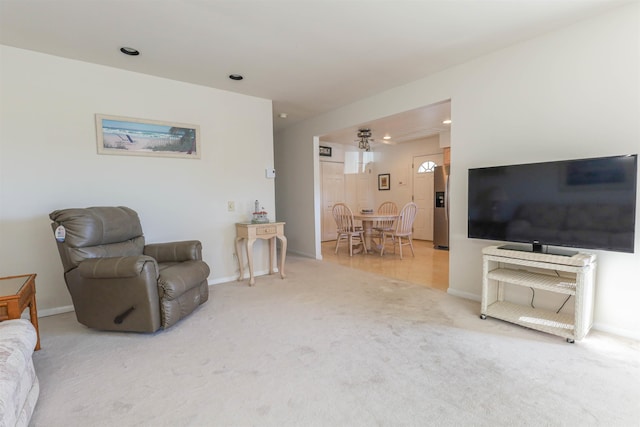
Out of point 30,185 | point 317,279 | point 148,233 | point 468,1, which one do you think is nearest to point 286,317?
point 317,279

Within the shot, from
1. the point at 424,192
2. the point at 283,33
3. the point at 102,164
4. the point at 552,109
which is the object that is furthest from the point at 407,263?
the point at 102,164

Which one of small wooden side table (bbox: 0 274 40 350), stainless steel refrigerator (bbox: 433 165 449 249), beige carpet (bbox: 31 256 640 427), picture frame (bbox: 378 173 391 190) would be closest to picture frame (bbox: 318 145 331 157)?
picture frame (bbox: 378 173 391 190)

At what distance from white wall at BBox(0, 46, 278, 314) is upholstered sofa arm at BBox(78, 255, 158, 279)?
973 millimetres

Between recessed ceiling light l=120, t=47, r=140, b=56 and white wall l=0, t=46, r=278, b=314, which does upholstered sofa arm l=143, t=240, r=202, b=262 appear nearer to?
white wall l=0, t=46, r=278, b=314

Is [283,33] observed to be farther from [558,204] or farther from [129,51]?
[558,204]

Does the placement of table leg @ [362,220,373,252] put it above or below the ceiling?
below

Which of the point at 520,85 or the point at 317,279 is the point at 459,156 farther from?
the point at 317,279

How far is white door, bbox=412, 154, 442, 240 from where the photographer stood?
681 cm

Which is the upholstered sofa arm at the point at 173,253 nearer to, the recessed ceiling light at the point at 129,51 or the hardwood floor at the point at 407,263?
the recessed ceiling light at the point at 129,51

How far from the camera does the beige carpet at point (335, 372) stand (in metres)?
1.47

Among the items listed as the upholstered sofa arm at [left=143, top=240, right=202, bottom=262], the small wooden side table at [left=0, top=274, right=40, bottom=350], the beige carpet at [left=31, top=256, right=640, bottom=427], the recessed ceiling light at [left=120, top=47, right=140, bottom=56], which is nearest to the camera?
the beige carpet at [left=31, top=256, right=640, bottom=427]

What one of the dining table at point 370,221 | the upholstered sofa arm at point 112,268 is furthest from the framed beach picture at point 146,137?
the dining table at point 370,221

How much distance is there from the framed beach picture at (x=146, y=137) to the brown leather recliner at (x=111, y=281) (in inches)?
33.1

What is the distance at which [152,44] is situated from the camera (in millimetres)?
2555
